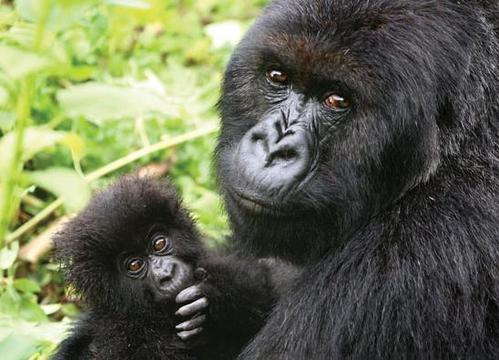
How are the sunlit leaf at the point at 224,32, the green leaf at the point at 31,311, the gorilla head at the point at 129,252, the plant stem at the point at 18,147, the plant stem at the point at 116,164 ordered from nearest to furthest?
the plant stem at the point at 18,147, the gorilla head at the point at 129,252, the green leaf at the point at 31,311, the plant stem at the point at 116,164, the sunlit leaf at the point at 224,32

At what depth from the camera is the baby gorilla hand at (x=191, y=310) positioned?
4.33 m

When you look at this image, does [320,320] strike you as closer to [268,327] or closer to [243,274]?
[268,327]

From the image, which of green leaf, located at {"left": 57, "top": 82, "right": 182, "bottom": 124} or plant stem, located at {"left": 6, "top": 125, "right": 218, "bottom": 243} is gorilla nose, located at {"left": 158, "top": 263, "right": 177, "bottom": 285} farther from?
green leaf, located at {"left": 57, "top": 82, "right": 182, "bottom": 124}

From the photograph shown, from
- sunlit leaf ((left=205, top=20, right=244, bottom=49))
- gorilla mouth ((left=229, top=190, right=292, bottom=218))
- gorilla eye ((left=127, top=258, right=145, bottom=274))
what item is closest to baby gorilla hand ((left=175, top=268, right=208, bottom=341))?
gorilla eye ((left=127, top=258, right=145, bottom=274))

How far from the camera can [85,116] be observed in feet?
11.7

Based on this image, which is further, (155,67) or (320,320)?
(155,67)

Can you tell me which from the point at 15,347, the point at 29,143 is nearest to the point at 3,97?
the point at 29,143

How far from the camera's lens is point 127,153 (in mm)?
6398

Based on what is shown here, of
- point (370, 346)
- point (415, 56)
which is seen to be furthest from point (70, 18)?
point (370, 346)

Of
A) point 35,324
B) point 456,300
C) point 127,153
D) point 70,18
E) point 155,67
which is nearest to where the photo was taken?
point 70,18

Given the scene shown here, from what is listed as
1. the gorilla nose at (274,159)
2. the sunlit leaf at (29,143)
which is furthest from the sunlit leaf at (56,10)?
the gorilla nose at (274,159)

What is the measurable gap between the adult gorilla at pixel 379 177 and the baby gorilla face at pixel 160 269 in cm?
63

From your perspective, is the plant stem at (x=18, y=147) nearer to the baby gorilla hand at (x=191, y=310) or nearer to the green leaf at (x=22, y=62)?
the green leaf at (x=22, y=62)

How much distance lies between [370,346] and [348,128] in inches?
34.8
